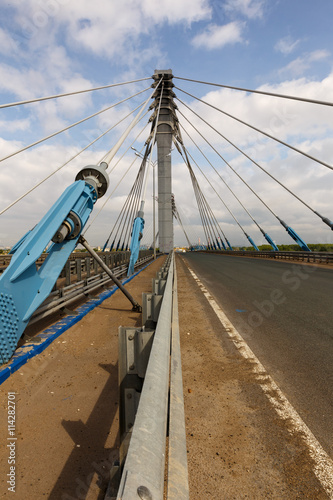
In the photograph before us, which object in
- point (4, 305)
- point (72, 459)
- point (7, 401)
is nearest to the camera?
point (72, 459)

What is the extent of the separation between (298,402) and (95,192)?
17.3 ft

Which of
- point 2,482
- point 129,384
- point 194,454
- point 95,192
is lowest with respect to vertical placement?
point 2,482

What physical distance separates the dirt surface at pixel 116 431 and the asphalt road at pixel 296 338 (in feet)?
1.20

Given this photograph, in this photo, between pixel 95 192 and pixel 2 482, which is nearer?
pixel 2 482

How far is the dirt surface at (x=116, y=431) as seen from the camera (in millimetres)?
2176

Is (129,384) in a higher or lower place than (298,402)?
higher

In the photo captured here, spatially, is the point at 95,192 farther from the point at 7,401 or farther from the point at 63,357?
the point at 7,401

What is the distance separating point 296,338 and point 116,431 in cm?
348

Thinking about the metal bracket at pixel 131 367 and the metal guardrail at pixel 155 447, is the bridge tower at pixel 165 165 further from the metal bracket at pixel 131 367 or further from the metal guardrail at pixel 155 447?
the metal guardrail at pixel 155 447

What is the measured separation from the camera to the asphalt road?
10.0 feet

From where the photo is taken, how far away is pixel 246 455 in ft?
7.84

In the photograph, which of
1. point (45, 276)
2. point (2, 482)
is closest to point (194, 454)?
point (2, 482)

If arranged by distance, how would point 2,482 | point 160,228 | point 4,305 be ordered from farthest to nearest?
point 160,228
point 4,305
point 2,482

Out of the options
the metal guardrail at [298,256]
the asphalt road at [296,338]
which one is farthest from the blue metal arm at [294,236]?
the asphalt road at [296,338]
